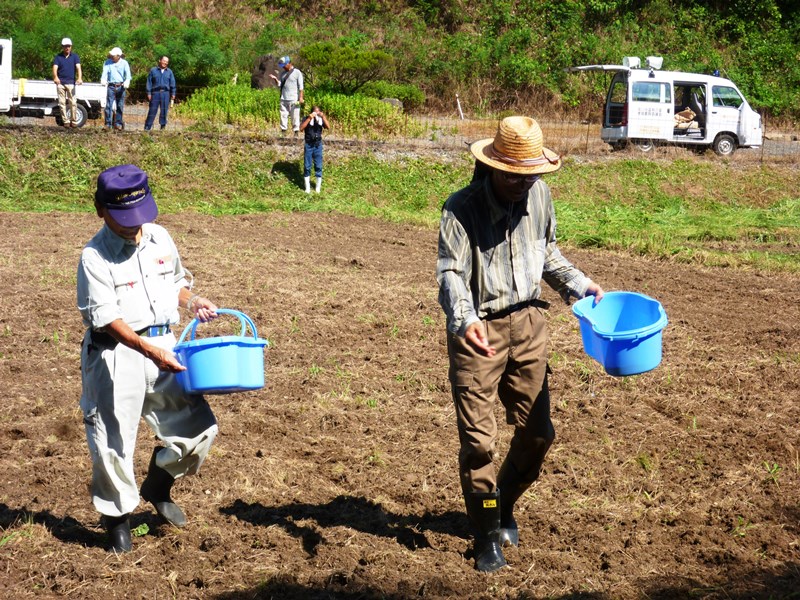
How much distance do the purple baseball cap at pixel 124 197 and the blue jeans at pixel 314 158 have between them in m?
13.6

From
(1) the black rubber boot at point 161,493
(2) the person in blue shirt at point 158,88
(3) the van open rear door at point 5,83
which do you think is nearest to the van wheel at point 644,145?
(2) the person in blue shirt at point 158,88

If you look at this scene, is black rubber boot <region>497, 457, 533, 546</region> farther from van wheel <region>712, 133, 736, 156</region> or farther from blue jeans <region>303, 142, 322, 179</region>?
van wheel <region>712, 133, 736, 156</region>

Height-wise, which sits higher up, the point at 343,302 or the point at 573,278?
the point at 573,278

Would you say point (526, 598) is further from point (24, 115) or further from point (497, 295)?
point (24, 115)

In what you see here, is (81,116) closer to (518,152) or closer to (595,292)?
(595,292)

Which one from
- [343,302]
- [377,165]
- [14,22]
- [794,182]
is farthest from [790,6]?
[343,302]

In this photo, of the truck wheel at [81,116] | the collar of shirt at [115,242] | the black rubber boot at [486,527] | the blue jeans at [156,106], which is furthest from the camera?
the truck wheel at [81,116]

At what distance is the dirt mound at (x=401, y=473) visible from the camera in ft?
14.0

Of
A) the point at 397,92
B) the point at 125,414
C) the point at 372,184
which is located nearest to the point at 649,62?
the point at 372,184

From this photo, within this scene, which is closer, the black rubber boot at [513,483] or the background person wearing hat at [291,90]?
the black rubber boot at [513,483]

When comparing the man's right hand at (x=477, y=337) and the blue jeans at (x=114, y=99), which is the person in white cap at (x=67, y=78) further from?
the man's right hand at (x=477, y=337)

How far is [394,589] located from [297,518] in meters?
0.89

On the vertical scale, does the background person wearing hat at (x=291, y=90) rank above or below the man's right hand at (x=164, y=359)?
below

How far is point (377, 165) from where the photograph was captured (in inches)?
750
